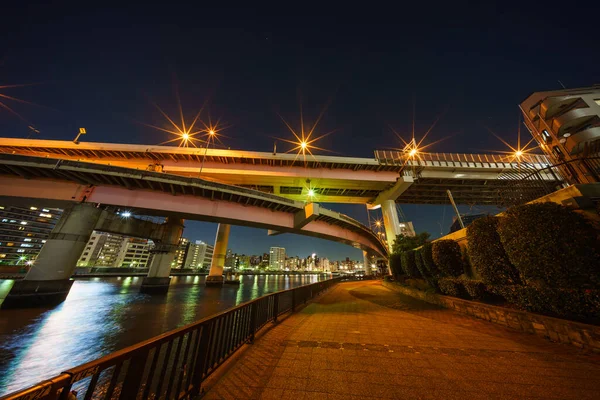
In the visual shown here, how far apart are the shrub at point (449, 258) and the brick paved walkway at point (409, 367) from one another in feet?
11.6

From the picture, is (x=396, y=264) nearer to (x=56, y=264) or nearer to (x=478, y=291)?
(x=478, y=291)

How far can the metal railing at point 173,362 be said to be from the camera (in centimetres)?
154

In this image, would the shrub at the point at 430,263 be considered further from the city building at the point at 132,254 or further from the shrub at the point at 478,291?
the city building at the point at 132,254

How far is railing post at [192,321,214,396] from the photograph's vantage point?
127 inches

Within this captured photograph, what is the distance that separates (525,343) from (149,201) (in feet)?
69.8

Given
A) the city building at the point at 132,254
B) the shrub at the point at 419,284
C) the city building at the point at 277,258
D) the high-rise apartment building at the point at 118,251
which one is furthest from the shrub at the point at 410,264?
the city building at the point at 277,258

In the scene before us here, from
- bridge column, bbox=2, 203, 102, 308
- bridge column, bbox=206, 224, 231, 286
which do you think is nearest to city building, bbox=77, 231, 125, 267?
bridge column, bbox=206, 224, 231, 286

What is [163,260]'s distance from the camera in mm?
23219

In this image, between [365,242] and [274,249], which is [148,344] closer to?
[365,242]

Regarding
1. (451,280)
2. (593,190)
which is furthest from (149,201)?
(593,190)

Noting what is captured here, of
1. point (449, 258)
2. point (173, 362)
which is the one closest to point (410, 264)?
point (449, 258)

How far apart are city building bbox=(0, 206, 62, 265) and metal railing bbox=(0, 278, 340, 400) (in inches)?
3994

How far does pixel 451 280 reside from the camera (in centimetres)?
963

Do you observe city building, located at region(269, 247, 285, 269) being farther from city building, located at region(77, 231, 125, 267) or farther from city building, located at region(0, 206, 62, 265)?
city building, located at region(0, 206, 62, 265)
